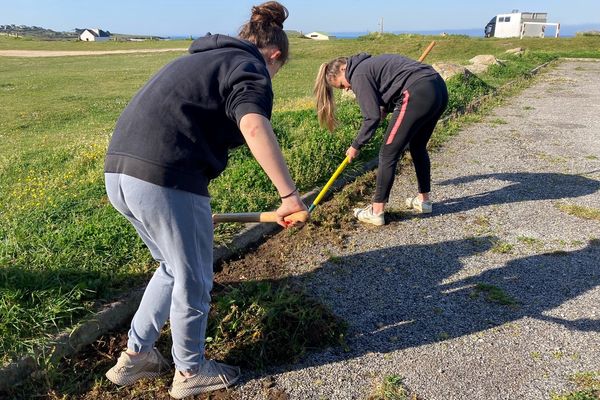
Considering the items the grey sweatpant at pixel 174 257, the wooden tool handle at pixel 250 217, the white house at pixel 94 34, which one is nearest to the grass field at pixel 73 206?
the grey sweatpant at pixel 174 257

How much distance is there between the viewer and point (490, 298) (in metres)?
3.29

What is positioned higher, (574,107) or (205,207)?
(205,207)

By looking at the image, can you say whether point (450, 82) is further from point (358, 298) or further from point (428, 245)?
point (358, 298)

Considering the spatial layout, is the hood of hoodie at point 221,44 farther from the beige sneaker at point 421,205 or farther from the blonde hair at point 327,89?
the beige sneaker at point 421,205

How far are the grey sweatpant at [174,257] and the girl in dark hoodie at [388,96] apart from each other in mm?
2274

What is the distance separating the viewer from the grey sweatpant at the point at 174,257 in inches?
79.5

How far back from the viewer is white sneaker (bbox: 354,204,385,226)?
440cm

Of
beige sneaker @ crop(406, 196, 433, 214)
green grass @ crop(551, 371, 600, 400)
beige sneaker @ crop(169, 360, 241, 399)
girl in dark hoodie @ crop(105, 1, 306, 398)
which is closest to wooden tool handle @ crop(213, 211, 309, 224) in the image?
girl in dark hoodie @ crop(105, 1, 306, 398)

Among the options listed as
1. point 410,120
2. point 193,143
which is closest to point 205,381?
point 193,143

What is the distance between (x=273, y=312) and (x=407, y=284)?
1.06 meters

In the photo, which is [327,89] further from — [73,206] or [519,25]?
[519,25]

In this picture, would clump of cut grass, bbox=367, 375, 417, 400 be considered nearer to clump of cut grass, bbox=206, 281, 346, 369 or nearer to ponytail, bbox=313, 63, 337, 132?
clump of cut grass, bbox=206, 281, 346, 369

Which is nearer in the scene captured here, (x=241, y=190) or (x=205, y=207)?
(x=205, y=207)

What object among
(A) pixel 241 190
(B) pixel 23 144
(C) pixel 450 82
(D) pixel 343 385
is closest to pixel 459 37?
(C) pixel 450 82
